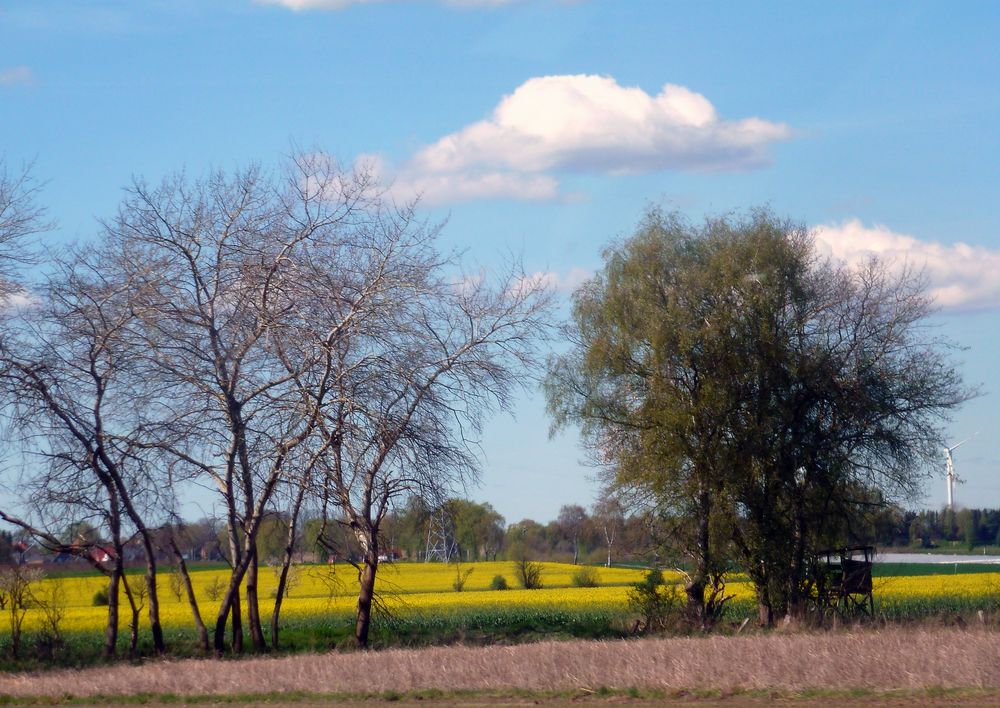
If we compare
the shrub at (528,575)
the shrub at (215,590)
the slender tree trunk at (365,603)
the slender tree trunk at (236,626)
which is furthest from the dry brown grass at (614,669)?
the shrub at (528,575)

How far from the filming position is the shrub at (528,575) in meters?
50.9

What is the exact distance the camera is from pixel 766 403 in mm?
29500

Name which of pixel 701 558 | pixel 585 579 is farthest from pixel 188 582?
pixel 585 579

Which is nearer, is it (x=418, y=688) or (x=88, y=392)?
(x=418, y=688)

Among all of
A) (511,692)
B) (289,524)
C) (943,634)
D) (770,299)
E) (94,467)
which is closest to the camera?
(511,692)

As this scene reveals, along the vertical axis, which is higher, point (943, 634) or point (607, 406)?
point (607, 406)

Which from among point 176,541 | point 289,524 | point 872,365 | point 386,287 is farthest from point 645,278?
point 176,541

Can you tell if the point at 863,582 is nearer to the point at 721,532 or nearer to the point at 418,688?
the point at 721,532

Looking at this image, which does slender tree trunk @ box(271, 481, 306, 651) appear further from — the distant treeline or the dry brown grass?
the dry brown grass

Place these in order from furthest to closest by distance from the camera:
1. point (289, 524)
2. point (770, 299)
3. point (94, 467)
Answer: point (770, 299) < point (289, 524) < point (94, 467)

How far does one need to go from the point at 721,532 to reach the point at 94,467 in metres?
16.6

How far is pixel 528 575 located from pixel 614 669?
3501 centimetres

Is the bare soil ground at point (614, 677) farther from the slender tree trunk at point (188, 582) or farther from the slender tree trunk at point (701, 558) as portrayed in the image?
the slender tree trunk at point (701, 558)

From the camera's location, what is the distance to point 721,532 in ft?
96.1
